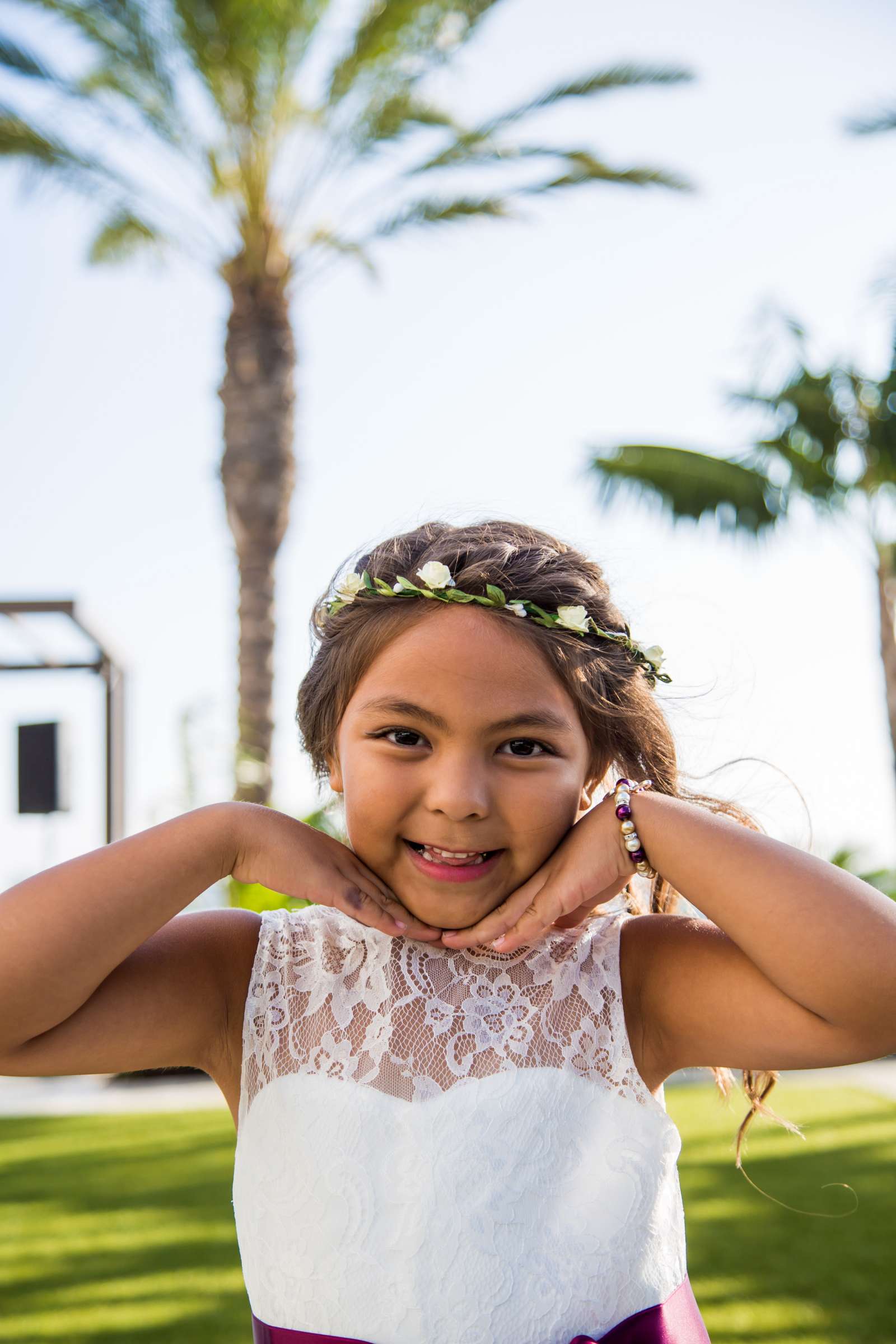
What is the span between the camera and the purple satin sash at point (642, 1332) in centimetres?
158

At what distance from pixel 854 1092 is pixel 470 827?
5.37 meters

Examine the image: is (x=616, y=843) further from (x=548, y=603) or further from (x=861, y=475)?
(x=861, y=475)

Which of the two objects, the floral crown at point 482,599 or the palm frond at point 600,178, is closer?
the floral crown at point 482,599

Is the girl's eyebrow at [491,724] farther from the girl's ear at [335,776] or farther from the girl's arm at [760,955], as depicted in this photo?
the girl's ear at [335,776]

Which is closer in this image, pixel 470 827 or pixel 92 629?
pixel 470 827

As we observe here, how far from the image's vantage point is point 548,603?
1903 mm

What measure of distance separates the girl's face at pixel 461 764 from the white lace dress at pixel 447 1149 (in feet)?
0.48

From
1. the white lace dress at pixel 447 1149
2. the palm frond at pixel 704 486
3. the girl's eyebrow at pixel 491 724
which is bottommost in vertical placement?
the white lace dress at pixel 447 1149

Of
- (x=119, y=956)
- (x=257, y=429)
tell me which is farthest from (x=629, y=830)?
(x=257, y=429)

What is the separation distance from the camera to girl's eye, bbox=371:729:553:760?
173 centimetres

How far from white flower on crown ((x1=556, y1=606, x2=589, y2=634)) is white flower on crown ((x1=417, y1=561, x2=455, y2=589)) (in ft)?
0.59

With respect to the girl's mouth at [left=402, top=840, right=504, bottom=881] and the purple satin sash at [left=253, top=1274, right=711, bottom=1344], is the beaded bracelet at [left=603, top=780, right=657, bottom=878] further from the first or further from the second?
the purple satin sash at [left=253, top=1274, right=711, bottom=1344]

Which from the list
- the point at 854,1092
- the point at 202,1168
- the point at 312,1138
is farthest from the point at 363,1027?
the point at 854,1092

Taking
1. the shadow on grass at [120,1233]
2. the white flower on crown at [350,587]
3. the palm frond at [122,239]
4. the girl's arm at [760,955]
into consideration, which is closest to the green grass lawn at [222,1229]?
the shadow on grass at [120,1233]
